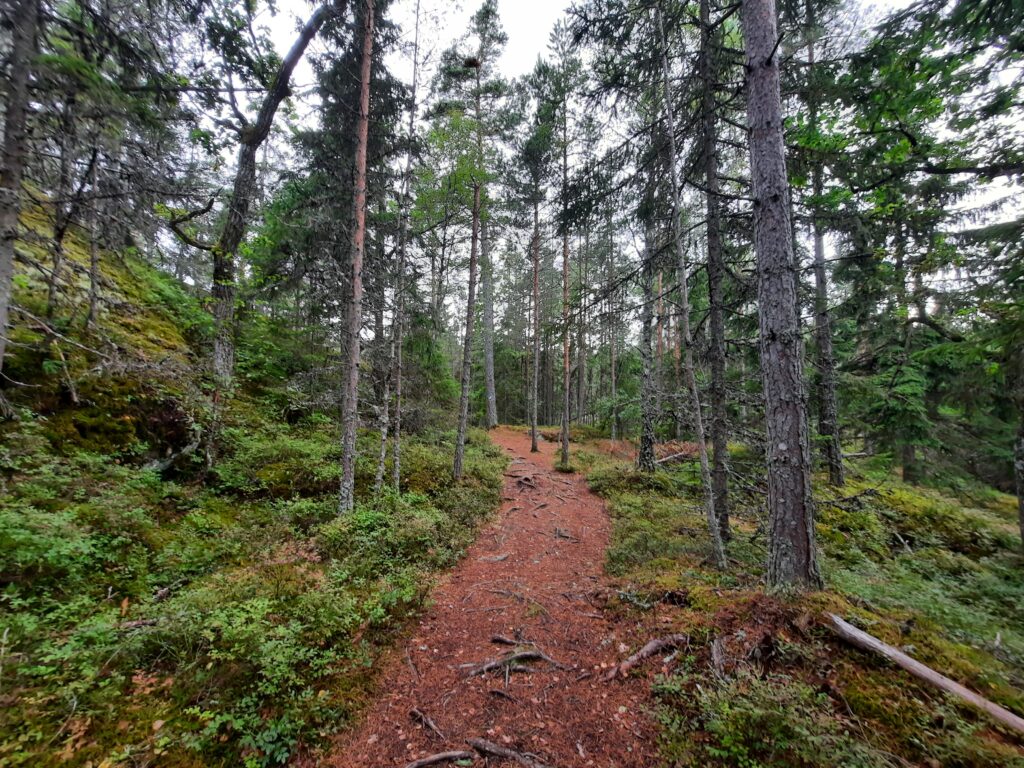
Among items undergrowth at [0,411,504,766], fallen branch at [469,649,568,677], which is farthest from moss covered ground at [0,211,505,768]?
fallen branch at [469,649,568,677]

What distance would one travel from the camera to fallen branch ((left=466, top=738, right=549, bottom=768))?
Result: 298 cm

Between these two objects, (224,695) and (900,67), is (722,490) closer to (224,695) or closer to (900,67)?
(900,67)

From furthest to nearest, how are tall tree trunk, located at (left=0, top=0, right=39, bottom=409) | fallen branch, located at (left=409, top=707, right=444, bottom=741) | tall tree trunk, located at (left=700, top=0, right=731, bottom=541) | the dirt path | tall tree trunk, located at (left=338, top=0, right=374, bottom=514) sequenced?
tall tree trunk, located at (left=338, top=0, right=374, bottom=514) < tall tree trunk, located at (left=700, top=0, right=731, bottom=541) < tall tree trunk, located at (left=0, top=0, right=39, bottom=409) < fallen branch, located at (left=409, top=707, right=444, bottom=741) < the dirt path

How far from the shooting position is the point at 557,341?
9.38 meters

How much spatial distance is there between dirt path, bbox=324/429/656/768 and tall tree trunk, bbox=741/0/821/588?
198 centimetres

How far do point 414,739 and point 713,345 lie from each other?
7129mm

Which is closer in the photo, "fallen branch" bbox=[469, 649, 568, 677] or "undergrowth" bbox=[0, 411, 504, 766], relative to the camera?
"undergrowth" bbox=[0, 411, 504, 766]

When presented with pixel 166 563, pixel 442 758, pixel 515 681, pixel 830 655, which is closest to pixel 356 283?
pixel 166 563

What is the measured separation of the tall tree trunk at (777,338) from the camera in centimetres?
409

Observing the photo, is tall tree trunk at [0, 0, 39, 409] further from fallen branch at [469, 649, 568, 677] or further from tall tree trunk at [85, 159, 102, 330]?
fallen branch at [469, 649, 568, 677]

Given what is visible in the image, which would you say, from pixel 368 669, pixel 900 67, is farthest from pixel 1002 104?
pixel 368 669

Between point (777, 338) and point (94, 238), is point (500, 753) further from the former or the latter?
point (94, 238)

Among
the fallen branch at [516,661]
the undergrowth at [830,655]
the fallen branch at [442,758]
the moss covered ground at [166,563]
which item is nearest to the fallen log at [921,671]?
the undergrowth at [830,655]

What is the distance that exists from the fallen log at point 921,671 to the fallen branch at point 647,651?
4.53 feet
